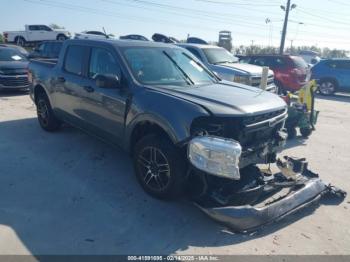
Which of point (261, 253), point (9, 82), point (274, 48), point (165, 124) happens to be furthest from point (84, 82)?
point (274, 48)

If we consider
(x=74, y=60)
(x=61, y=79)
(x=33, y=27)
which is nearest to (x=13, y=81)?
(x=61, y=79)

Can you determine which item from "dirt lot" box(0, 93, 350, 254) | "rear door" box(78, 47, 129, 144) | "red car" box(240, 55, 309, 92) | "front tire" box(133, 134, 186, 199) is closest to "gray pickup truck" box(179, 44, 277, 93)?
"red car" box(240, 55, 309, 92)

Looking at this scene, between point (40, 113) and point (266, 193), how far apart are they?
494 centimetres

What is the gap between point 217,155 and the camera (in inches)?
127

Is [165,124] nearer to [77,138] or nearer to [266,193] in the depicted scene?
[266,193]

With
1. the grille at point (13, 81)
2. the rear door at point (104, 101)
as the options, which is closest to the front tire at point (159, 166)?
the rear door at point (104, 101)

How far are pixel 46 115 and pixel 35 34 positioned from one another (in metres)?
26.3

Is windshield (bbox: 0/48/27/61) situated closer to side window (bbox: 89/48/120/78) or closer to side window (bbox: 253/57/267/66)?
side window (bbox: 89/48/120/78)

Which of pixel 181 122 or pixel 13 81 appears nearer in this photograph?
pixel 181 122

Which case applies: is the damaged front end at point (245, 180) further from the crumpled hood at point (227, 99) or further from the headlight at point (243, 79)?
the headlight at point (243, 79)

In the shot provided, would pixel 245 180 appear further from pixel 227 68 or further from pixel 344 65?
pixel 344 65

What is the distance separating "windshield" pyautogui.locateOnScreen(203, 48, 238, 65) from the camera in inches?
402

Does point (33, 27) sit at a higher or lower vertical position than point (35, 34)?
higher

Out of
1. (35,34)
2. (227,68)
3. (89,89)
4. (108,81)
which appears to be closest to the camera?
(108,81)
